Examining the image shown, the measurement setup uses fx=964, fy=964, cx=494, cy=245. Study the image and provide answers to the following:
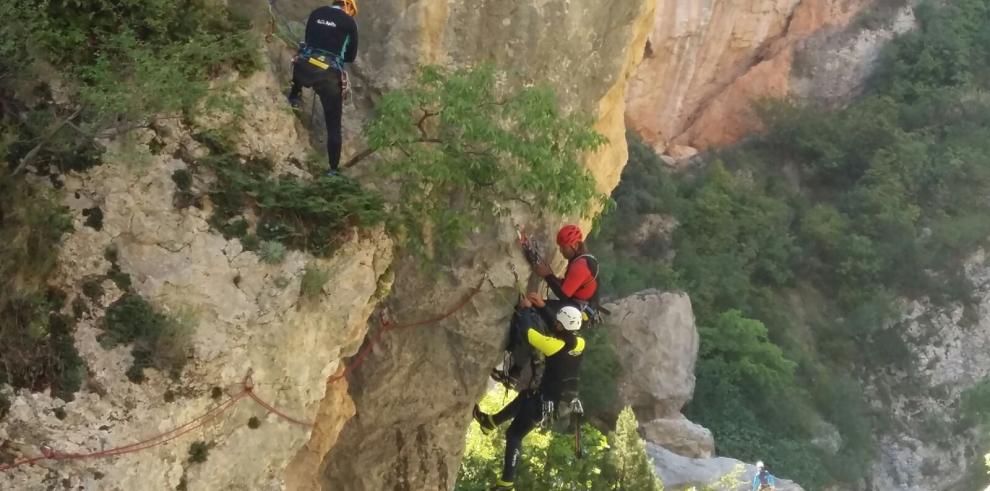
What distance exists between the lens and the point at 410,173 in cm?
684

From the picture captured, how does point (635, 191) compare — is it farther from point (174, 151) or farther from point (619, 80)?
point (174, 151)

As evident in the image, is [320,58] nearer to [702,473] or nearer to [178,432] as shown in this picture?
[178,432]

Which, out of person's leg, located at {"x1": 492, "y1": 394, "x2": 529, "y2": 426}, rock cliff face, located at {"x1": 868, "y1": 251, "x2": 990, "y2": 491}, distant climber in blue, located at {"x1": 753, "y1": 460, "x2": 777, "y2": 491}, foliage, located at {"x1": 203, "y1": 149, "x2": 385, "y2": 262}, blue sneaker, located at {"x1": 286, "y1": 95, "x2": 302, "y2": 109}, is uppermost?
blue sneaker, located at {"x1": 286, "y1": 95, "x2": 302, "y2": 109}

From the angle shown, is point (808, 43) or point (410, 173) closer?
point (410, 173)

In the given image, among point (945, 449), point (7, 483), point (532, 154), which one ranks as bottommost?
point (945, 449)

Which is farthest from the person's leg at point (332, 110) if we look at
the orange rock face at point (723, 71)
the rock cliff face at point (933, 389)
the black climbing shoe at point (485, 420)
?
the orange rock face at point (723, 71)

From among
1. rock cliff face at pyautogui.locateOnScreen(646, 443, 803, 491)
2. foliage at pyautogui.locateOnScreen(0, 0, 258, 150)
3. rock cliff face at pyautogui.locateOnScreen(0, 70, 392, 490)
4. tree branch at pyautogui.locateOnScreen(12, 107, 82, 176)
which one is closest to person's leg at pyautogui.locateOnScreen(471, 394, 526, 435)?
rock cliff face at pyautogui.locateOnScreen(0, 70, 392, 490)

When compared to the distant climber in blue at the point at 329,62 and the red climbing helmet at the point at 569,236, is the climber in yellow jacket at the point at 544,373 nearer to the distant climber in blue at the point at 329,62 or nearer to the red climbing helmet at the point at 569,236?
the red climbing helmet at the point at 569,236


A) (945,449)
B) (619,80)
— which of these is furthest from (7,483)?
(945,449)

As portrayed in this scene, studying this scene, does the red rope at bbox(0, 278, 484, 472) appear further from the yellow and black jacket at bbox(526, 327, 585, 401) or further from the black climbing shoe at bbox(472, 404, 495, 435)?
the black climbing shoe at bbox(472, 404, 495, 435)

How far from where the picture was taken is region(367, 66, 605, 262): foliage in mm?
6520

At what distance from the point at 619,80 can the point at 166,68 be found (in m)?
5.01

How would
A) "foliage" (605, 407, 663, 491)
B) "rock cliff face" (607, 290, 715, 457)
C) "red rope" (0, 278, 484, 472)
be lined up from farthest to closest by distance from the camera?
"rock cliff face" (607, 290, 715, 457)
"foliage" (605, 407, 663, 491)
"red rope" (0, 278, 484, 472)

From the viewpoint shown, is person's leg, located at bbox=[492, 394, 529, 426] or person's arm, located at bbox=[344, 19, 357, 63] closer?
person's arm, located at bbox=[344, 19, 357, 63]
